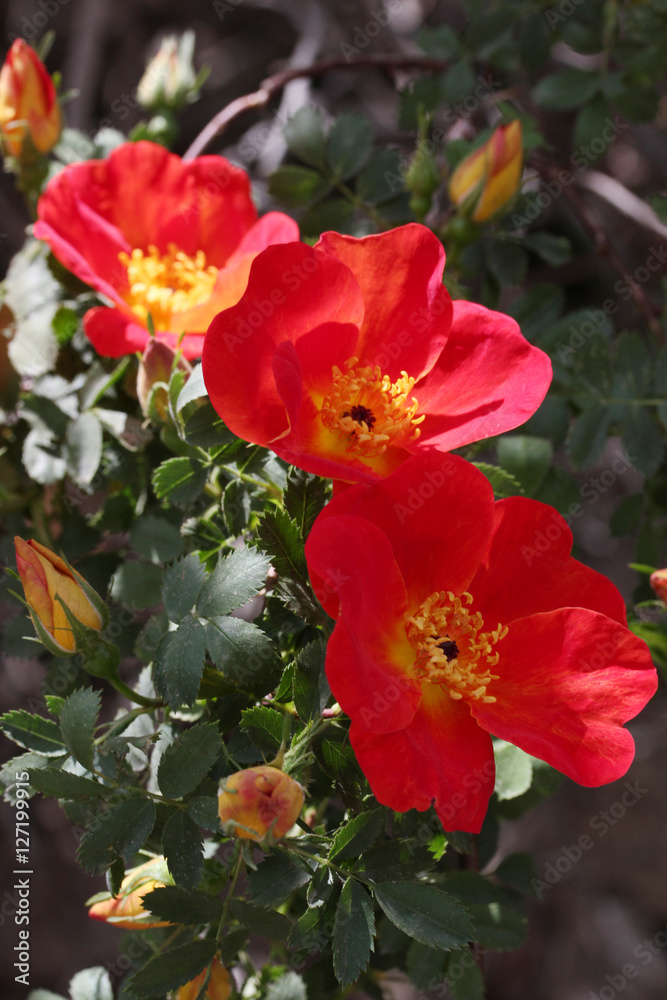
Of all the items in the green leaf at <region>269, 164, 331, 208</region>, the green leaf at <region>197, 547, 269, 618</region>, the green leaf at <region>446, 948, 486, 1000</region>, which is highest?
the green leaf at <region>269, 164, 331, 208</region>

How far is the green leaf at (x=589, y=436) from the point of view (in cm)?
148

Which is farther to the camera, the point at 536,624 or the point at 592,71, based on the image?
the point at 592,71

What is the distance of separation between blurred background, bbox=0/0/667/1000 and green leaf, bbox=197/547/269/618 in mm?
1735

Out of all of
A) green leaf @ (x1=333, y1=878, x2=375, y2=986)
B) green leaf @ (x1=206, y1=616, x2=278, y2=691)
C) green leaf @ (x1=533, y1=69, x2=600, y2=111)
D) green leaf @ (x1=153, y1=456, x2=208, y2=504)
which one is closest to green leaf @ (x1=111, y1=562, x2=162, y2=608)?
green leaf @ (x1=153, y1=456, x2=208, y2=504)

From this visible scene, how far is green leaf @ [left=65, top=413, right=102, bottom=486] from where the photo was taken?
1.34 meters

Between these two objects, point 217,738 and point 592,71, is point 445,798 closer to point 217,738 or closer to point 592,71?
point 217,738

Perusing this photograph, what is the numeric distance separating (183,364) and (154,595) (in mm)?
372

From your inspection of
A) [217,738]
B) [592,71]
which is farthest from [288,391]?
[592,71]

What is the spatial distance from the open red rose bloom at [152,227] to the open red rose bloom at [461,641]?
0.51 m

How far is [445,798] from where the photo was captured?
84cm

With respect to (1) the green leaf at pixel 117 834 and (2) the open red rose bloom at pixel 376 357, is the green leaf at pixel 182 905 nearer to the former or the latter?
(1) the green leaf at pixel 117 834

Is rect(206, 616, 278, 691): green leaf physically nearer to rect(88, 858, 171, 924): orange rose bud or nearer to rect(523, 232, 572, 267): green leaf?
rect(88, 858, 171, 924): orange rose bud

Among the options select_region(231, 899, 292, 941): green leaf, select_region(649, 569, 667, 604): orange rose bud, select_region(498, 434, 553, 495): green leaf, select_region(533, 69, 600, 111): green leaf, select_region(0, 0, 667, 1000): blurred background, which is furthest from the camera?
select_region(0, 0, 667, 1000): blurred background
